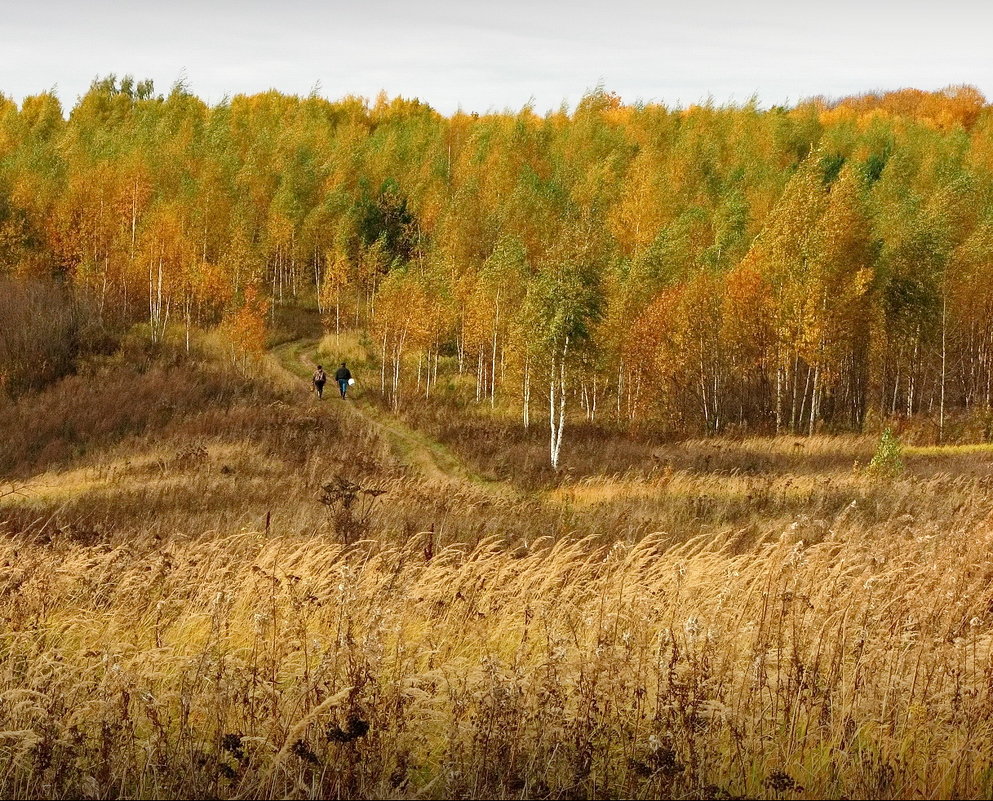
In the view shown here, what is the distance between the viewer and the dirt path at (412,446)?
26.0m

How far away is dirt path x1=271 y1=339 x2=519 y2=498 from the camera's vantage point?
A: 85.5 feet

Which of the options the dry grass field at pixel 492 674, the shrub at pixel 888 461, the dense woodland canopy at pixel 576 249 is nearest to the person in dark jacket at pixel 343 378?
the dense woodland canopy at pixel 576 249

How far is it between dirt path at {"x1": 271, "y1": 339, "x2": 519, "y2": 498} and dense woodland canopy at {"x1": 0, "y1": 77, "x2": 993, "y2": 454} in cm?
397

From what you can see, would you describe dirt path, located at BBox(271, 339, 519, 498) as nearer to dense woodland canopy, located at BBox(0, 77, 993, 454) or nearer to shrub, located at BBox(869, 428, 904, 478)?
dense woodland canopy, located at BBox(0, 77, 993, 454)

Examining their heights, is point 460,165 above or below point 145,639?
above

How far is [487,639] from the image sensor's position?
18.3 ft

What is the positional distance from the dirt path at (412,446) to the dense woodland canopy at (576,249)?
13.0 ft

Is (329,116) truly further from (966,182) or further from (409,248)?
(966,182)

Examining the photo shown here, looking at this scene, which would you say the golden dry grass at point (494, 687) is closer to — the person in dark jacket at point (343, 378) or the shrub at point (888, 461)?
the shrub at point (888, 461)

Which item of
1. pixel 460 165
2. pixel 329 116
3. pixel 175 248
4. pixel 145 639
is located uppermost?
pixel 329 116

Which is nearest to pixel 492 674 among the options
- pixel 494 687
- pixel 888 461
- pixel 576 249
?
pixel 494 687

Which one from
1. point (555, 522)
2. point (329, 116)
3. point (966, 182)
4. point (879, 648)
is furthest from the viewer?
point (329, 116)

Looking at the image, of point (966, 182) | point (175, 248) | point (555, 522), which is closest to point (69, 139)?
point (175, 248)

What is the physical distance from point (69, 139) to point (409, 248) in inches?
1400
